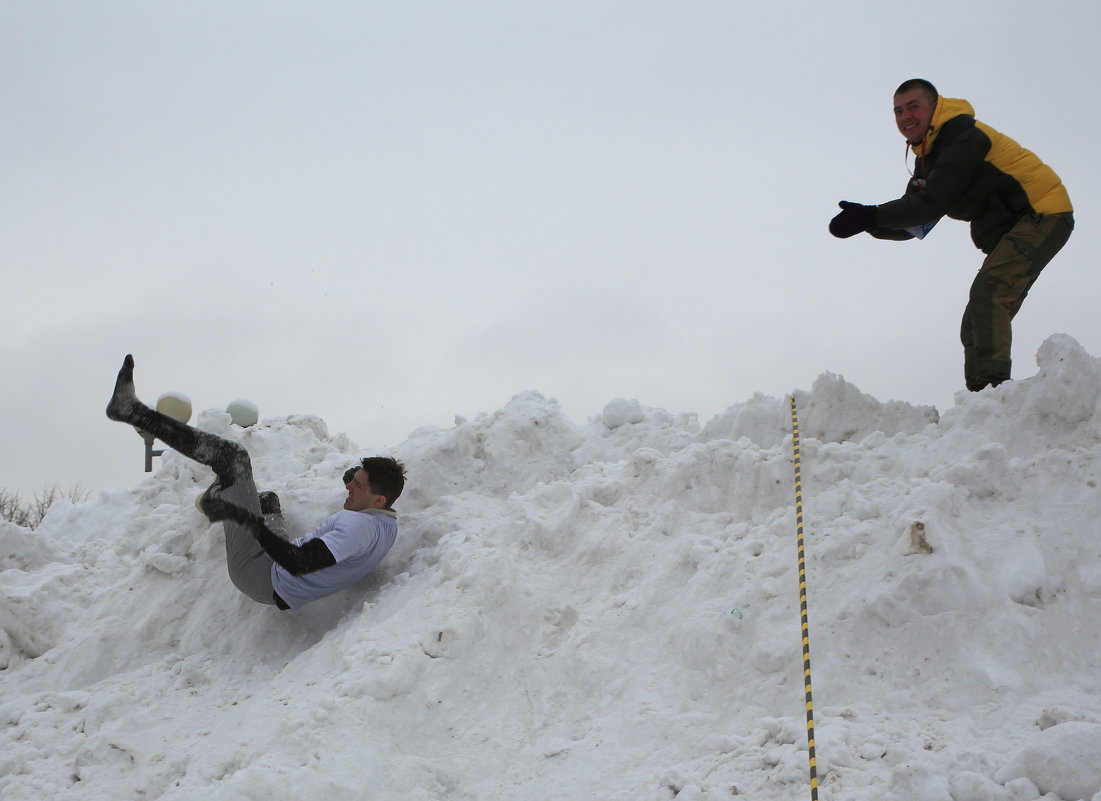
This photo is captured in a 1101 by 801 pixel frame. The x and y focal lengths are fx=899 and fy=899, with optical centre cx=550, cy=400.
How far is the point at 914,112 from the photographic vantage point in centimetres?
503

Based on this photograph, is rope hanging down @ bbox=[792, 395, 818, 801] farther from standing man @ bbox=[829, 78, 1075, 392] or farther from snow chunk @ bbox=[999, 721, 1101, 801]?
standing man @ bbox=[829, 78, 1075, 392]

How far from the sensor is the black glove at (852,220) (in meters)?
5.19

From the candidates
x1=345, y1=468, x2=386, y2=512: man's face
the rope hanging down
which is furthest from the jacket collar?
x1=345, y1=468, x2=386, y2=512: man's face

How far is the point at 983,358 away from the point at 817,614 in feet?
7.06

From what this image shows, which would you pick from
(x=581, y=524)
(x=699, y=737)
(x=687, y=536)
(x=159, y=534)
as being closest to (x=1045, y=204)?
(x=687, y=536)

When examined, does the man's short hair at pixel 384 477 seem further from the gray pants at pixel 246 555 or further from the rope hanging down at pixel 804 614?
the rope hanging down at pixel 804 614

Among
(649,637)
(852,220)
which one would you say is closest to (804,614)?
(649,637)

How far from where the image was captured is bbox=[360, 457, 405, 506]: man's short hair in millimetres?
5449

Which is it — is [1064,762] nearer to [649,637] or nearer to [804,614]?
[804,614]

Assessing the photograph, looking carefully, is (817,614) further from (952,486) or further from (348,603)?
(348,603)

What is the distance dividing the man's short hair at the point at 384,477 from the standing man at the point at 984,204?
3.00 metres

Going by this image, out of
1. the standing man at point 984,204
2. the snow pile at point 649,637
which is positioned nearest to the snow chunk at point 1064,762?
the snow pile at point 649,637

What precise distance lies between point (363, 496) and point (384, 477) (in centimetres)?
17

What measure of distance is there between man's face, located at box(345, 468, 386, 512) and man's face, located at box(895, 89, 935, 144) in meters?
3.73
